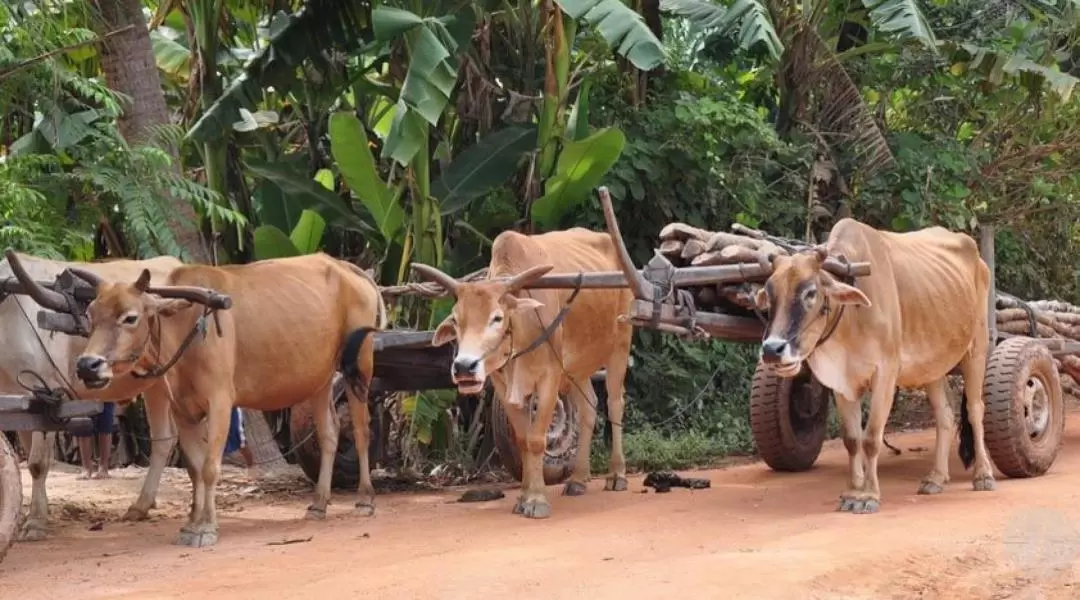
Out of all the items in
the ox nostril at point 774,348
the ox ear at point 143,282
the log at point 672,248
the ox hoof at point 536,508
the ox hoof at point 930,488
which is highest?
the log at point 672,248

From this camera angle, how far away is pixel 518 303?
8.24 metres

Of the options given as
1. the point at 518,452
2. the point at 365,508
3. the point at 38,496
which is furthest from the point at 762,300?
the point at 38,496

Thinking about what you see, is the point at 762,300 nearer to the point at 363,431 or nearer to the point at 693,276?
the point at 693,276

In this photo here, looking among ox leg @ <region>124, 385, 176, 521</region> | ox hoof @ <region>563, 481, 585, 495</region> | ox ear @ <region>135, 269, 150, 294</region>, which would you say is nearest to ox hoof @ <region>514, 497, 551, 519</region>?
ox hoof @ <region>563, 481, 585, 495</region>

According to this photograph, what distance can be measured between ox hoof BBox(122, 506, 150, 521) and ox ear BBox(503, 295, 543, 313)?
284cm

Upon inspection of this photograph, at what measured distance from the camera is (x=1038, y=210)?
50.5 ft

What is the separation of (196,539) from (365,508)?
1507 mm

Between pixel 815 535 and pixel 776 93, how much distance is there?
30.5ft

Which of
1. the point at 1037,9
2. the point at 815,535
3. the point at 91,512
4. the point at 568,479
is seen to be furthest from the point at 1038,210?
the point at 91,512

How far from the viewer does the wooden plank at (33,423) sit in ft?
23.6

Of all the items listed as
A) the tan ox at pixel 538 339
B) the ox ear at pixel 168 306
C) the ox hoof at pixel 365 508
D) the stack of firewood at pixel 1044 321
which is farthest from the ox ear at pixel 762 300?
the stack of firewood at pixel 1044 321

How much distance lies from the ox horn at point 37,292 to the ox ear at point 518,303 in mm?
2440

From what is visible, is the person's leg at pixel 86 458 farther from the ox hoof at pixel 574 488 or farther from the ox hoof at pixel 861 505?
the ox hoof at pixel 861 505

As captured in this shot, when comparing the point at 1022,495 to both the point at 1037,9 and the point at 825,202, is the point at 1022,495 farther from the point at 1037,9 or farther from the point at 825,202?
the point at 1037,9
